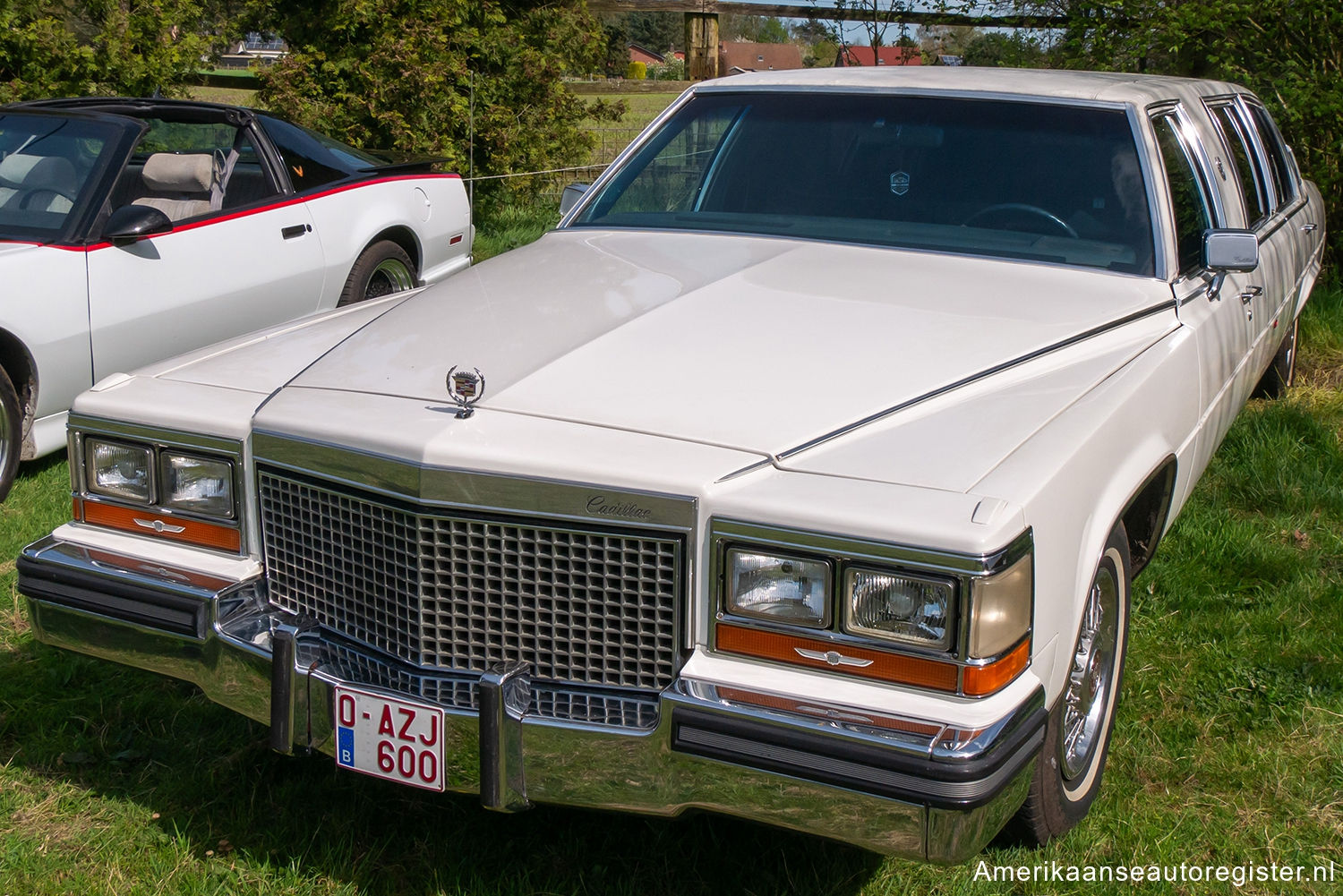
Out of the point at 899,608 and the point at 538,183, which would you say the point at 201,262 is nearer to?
the point at 899,608

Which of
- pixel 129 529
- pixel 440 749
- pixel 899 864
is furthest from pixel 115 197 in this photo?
pixel 899 864

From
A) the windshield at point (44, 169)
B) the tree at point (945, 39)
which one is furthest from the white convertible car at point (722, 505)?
the tree at point (945, 39)

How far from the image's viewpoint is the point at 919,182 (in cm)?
362

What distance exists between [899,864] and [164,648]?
1.69m

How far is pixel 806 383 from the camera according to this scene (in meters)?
2.57

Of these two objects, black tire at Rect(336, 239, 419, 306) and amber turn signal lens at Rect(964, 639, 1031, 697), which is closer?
amber turn signal lens at Rect(964, 639, 1031, 697)

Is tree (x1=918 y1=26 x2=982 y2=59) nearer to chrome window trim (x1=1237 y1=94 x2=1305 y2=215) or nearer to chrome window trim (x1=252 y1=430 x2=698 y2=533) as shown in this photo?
chrome window trim (x1=1237 y1=94 x2=1305 y2=215)

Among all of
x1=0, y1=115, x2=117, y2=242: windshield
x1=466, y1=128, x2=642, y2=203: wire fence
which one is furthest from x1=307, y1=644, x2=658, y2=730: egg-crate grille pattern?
x1=466, y1=128, x2=642, y2=203: wire fence

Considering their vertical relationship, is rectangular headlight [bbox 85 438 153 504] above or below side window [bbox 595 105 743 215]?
below

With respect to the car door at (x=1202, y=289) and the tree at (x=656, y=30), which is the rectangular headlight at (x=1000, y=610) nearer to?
the car door at (x=1202, y=289)

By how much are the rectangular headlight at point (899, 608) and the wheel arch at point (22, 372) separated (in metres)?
→ 3.89

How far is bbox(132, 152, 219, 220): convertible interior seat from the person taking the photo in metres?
5.72

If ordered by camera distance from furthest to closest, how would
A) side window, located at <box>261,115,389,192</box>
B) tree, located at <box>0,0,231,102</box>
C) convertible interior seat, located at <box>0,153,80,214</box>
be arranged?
tree, located at <box>0,0,231,102</box>, side window, located at <box>261,115,389,192</box>, convertible interior seat, located at <box>0,153,80,214</box>

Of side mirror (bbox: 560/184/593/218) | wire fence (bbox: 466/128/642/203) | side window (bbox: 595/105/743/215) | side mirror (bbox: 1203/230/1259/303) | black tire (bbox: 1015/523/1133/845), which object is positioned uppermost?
side window (bbox: 595/105/743/215)
